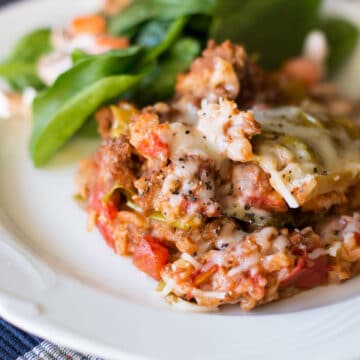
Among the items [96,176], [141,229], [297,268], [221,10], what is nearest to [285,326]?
[297,268]

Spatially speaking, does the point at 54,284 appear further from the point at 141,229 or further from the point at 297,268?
the point at 297,268

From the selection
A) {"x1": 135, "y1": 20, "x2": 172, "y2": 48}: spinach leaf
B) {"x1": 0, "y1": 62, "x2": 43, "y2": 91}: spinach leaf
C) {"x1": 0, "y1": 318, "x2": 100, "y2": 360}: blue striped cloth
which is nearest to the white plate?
{"x1": 0, "y1": 318, "x2": 100, "y2": 360}: blue striped cloth

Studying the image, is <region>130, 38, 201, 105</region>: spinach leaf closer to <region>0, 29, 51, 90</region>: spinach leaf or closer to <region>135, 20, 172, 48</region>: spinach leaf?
<region>135, 20, 172, 48</region>: spinach leaf

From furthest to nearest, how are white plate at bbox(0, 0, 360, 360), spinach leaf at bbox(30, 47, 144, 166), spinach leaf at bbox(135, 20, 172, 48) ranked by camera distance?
spinach leaf at bbox(135, 20, 172, 48), spinach leaf at bbox(30, 47, 144, 166), white plate at bbox(0, 0, 360, 360)

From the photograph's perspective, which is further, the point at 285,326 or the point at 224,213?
the point at 224,213

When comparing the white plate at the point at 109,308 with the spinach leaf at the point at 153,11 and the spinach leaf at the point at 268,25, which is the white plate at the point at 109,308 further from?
the spinach leaf at the point at 268,25
